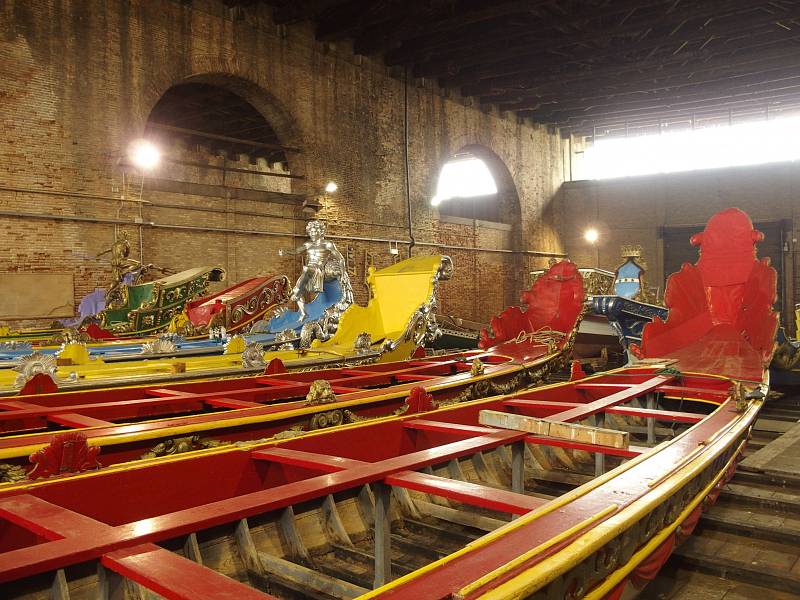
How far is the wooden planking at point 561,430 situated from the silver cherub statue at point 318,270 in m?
4.30

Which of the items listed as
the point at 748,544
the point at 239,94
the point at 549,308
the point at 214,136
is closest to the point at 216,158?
the point at 239,94

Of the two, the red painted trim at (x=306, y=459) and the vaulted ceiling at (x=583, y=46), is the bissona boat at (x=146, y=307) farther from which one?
the vaulted ceiling at (x=583, y=46)

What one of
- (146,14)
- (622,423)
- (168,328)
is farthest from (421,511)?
(146,14)

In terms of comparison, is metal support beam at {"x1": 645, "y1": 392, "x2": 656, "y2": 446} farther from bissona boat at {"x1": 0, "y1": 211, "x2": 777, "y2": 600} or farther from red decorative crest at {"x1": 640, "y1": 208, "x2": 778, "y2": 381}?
red decorative crest at {"x1": 640, "y1": 208, "x2": 778, "y2": 381}

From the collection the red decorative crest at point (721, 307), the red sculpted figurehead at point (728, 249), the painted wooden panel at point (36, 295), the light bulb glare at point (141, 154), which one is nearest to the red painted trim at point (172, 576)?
the red decorative crest at point (721, 307)

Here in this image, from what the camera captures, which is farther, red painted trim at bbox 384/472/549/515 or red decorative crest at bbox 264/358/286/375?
red decorative crest at bbox 264/358/286/375

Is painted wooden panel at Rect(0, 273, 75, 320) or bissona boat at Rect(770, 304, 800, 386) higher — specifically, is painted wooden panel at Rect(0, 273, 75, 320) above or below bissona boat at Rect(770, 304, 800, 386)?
above

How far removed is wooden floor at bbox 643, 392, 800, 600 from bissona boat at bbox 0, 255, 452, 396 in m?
3.27

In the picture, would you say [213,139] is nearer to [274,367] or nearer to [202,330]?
[202,330]

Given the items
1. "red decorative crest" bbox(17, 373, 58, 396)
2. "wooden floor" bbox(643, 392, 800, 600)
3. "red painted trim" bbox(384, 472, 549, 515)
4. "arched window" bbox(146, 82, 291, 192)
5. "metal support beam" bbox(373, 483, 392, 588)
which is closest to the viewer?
"red painted trim" bbox(384, 472, 549, 515)

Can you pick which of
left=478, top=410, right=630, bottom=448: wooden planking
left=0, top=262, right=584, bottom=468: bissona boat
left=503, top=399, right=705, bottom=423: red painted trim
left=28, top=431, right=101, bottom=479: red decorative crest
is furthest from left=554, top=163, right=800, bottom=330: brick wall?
left=28, top=431, right=101, bottom=479: red decorative crest

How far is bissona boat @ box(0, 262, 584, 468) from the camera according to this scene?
286cm

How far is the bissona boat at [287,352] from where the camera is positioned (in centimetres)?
430

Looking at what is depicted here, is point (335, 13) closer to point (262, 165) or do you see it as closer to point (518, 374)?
point (262, 165)
